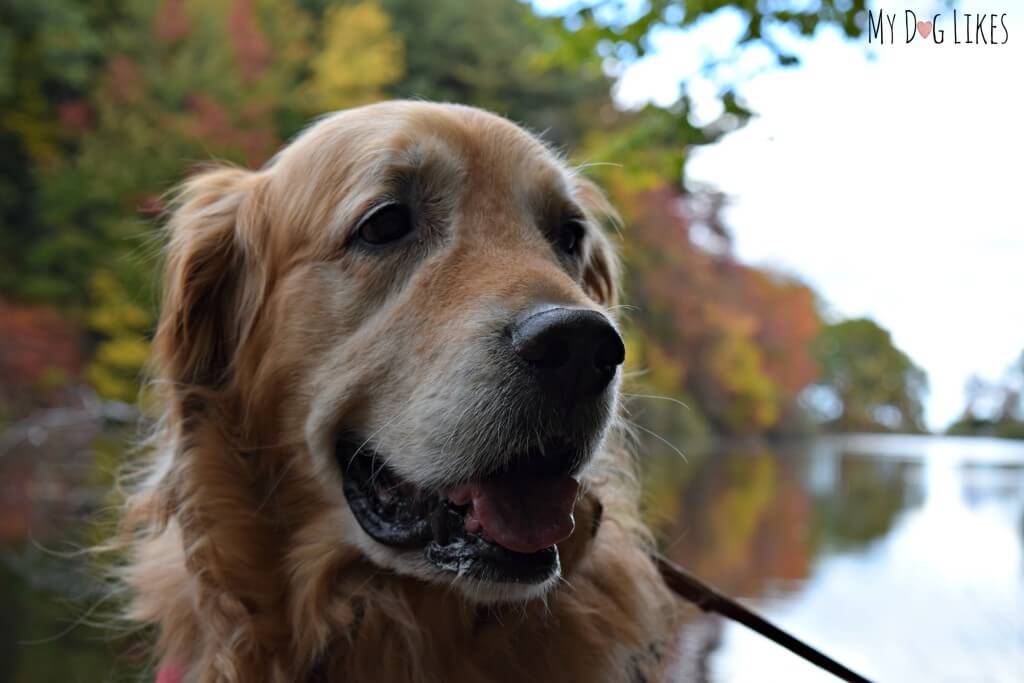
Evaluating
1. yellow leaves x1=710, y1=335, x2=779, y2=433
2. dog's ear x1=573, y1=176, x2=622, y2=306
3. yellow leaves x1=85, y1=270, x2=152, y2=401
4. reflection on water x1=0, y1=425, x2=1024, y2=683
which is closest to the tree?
yellow leaves x1=710, y1=335, x2=779, y2=433

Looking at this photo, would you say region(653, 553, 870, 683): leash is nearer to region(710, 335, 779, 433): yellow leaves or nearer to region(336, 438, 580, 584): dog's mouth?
region(336, 438, 580, 584): dog's mouth

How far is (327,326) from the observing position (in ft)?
8.13

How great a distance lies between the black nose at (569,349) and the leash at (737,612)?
33.2 inches

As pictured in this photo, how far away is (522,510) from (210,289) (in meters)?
1.25

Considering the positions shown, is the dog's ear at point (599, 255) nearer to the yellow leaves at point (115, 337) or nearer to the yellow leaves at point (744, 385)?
the yellow leaves at point (115, 337)

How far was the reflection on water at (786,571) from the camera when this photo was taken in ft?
15.0

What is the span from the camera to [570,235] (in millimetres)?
2766

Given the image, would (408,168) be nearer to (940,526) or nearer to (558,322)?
(558,322)

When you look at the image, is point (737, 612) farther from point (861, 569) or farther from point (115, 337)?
point (115, 337)

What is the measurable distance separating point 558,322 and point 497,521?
1.63 ft

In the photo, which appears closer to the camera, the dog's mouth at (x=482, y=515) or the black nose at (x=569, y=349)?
the black nose at (x=569, y=349)

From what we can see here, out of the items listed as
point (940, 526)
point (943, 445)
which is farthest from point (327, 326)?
point (943, 445)

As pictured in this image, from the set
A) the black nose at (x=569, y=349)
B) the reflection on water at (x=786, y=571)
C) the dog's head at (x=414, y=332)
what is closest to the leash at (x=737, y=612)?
the reflection on water at (x=786, y=571)

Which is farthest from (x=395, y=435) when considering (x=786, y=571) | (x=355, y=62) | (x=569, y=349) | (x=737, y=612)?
(x=355, y=62)
